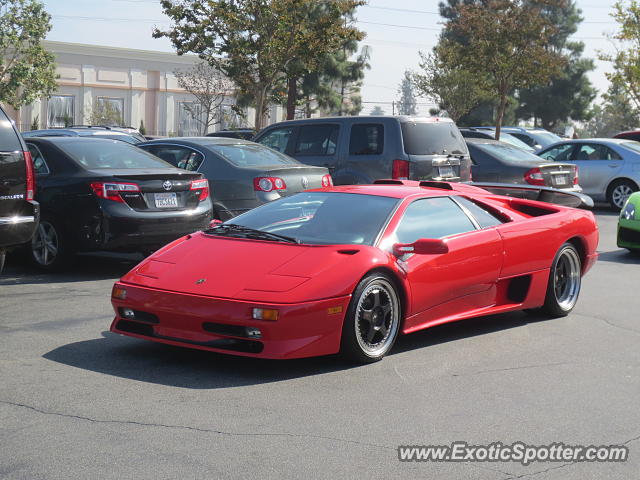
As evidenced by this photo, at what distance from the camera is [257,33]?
98.5ft

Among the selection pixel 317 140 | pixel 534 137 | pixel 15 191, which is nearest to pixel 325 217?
pixel 15 191

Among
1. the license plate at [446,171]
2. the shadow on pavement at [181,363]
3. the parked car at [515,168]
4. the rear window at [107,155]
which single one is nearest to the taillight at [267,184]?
the rear window at [107,155]

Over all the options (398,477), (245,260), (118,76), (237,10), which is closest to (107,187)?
(245,260)

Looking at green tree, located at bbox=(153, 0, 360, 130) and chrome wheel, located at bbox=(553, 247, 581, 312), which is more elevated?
green tree, located at bbox=(153, 0, 360, 130)

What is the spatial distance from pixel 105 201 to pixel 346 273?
14.4ft

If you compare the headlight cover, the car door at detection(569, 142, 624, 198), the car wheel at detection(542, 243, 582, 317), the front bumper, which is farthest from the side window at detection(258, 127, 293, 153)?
the front bumper

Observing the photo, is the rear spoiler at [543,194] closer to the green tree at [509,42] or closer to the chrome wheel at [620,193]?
the chrome wheel at [620,193]

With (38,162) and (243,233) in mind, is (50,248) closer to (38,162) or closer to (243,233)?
(38,162)

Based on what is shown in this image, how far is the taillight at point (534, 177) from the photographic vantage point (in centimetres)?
1719

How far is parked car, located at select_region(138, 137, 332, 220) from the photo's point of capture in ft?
38.5

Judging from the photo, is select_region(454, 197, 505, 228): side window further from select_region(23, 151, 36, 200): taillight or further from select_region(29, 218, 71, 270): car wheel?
select_region(29, 218, 71, 270): car wheel

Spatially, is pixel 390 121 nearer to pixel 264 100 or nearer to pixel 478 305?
pixel 478 305

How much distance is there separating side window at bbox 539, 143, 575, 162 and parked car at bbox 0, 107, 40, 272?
14.3m

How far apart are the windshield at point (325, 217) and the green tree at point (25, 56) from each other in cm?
4135
